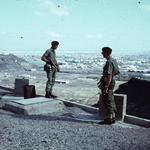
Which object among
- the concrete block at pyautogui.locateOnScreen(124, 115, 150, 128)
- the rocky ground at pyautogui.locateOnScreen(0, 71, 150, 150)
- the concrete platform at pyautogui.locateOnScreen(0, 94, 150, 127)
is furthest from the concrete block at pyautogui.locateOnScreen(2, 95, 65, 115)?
the concrete block at pyautogui.locateOnScreen(124, 115, 150, 128)

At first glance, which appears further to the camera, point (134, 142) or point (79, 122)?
point (79, 122)

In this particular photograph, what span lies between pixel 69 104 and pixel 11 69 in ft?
352

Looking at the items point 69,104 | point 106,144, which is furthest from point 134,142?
point 69,104

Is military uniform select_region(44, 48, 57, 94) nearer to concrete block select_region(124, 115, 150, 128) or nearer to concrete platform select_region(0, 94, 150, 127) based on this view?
concrete platform select_region(0, 94, 150, 127)

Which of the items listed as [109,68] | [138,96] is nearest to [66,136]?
[109,68]

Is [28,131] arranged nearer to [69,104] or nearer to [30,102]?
[30,102]

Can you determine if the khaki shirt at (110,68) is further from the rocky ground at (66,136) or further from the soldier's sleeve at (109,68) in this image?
→ the rocky ground at (66,136)

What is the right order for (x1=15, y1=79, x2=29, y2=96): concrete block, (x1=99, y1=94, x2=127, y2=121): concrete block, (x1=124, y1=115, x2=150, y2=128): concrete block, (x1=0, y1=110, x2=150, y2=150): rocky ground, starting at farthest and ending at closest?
(x1=15, y1=79, x2=29, y2=96): concrete block, (x1=99, y1=94, x2=127, y2=121): concrete block, (x1=124, y1=115, x2=150, y2=128): concrete block, (x1=0, y1=110, x2=150, y2=150): rocky ground

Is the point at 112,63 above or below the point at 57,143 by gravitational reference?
above

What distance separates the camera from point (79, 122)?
6.38m

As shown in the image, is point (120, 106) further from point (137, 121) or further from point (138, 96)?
point (138, 96)

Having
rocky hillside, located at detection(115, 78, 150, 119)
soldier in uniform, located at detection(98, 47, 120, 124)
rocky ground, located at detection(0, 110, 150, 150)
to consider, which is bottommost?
rocky hillside, located at detection(115, 78, 150, 119)

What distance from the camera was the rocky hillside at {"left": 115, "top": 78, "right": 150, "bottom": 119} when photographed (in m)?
22.2

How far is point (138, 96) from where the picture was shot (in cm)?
2520
